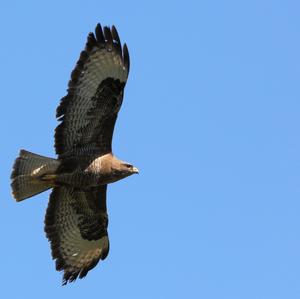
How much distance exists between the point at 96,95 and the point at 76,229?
2469 millimetres

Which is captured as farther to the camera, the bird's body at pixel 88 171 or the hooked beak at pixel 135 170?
the hooked beak at pixel 135 170

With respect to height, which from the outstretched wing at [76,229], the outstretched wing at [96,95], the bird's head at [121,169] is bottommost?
the outstretched wing at [76,229]

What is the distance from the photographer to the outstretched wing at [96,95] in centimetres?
1543

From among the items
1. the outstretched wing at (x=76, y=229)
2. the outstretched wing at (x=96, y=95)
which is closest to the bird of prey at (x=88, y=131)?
the outstretched wing at (x=96, y=95)

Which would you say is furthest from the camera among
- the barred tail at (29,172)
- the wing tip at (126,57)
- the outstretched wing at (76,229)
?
the outstretched wing at (76,229)

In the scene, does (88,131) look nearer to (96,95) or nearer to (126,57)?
(96,95)

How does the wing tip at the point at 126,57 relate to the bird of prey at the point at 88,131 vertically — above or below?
above

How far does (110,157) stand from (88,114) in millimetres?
732

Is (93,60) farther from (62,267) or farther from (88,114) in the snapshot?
(62,267)

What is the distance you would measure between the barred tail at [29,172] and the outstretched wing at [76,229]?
0.79m

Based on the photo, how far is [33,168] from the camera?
1535cm

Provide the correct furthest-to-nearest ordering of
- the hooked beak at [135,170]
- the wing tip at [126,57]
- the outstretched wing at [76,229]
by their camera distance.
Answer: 1. the outstretched wing at [76,229]
2. the hooked beak at [135,170]
3. the wing tip at [126,57]

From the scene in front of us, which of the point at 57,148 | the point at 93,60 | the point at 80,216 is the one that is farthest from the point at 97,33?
the point at 80,216

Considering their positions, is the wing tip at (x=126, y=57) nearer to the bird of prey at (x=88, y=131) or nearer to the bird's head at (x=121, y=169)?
the bird of prey at (x=88, y=131)
